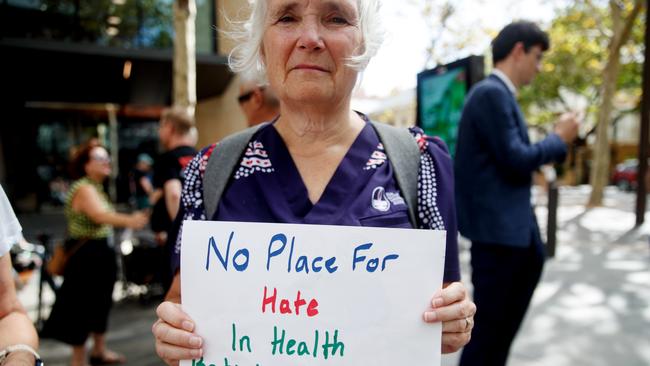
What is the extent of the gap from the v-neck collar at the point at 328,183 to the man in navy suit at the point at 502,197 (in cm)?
134

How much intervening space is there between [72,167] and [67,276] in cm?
90

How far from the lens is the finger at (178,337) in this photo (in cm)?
110

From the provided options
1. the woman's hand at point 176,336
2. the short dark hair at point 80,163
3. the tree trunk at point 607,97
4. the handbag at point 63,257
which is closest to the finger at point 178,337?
the woman's hand at point 176,336

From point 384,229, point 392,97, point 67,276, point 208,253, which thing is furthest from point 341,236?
point 392,97

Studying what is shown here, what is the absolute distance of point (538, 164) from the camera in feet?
7.89

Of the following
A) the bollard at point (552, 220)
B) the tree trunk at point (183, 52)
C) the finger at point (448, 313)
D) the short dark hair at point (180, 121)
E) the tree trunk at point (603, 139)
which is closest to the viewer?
the finger at point (448, 313)

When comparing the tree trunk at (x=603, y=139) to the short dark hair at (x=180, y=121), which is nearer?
the short dark hair at (x=180, y=121)

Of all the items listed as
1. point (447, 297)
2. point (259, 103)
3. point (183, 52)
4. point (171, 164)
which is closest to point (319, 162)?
point (447, 297)

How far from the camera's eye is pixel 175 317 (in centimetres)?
112


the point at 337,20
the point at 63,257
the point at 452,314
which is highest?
the point at 337,20

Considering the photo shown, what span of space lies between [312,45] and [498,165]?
160cm

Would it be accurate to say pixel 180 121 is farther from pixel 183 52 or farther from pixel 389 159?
pixel 389 159

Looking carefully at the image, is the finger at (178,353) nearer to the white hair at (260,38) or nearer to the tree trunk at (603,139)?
the white hair at (260,38)

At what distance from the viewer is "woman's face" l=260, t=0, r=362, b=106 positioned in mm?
1201
